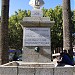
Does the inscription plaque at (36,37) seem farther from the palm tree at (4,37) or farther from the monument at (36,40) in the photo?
the palm tree at (4,37)

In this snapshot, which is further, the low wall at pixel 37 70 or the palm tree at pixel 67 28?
the palm tree at pixel 67 28

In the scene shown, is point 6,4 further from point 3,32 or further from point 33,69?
point 33,69

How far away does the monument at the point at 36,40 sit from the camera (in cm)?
884

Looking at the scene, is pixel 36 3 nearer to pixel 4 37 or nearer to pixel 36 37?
pixel 36 37

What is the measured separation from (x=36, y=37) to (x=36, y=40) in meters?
0.12

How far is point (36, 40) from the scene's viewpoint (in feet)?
29.0

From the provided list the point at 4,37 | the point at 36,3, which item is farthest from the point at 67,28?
the point at 36,3

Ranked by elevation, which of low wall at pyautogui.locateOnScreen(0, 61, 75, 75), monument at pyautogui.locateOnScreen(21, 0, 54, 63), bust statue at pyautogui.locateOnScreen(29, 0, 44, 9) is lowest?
low wall at pyautogui.locateOnScreen(0, 61, 75, 75)

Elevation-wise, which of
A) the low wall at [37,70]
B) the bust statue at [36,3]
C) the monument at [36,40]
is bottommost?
the low wall at [37,70]

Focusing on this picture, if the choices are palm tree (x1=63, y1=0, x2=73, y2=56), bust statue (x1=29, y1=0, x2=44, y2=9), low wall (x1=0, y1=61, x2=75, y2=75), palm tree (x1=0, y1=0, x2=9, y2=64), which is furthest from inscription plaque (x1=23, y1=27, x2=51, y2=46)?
palm tree (x1=63, y1=0, x2=73, y2=56)

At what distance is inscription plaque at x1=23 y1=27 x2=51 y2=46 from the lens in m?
8.84

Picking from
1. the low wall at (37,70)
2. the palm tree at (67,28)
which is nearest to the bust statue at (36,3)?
the low wall at (37,70)

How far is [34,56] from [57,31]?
26.4 m

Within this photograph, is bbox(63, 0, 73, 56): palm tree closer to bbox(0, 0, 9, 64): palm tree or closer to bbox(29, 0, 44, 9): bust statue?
bbox(0, 0, 9, 64): palm tree
